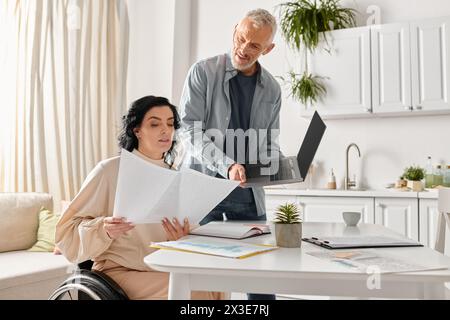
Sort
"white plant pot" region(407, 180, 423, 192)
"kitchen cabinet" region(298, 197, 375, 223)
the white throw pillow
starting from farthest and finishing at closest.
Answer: "white plant pot" region(407, 180, 423, 192), "kitchen cabinet" region(298, 197, 375, 223), the white throw pillow

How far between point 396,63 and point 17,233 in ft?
9.56

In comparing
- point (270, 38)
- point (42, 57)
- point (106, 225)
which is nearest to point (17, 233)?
point (42, 57)

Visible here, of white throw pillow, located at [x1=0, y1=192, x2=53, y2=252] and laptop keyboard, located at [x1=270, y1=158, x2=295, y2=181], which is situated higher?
laptop keyboard, located at [x1=270, y1=158, x2=295, y2=181]

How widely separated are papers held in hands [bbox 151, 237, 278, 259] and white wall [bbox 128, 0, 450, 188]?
2759mm

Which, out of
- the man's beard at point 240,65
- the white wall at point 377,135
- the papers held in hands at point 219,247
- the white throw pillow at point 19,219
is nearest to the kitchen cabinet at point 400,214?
the white wall at point 377,135

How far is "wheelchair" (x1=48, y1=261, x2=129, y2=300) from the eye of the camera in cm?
129

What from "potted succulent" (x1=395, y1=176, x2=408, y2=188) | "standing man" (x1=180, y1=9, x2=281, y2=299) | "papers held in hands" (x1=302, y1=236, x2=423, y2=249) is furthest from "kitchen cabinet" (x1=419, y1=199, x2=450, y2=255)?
"papers held in hands" (x1=302, y1=236, x2=423, y2=249)

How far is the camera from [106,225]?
133 cm

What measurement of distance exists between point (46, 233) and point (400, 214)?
7.81 ft

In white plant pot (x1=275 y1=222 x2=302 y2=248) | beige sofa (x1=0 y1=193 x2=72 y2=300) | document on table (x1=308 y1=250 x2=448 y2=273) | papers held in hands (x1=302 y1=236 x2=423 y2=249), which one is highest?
white plant pot (x1=275 y1=222 x2=302 y2=248)

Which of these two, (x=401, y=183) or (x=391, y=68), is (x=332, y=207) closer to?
(x=401, y=183)

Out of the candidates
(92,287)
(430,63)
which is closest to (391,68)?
(430,63)

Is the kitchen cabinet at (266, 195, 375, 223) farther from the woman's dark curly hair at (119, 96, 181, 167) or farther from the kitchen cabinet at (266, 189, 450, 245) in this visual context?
the woman's dark curly hair at (119, 96, 181, 167)
